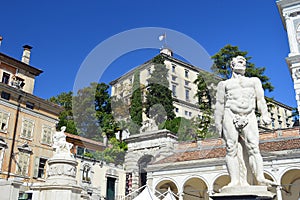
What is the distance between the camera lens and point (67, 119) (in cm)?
3656

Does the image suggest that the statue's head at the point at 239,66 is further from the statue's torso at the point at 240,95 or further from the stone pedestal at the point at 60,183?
the stone pedestal at the point at 60,183

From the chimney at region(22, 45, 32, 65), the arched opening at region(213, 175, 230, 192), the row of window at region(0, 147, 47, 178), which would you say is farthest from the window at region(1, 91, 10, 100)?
the arched opening at region(213, 175, 230, 192)

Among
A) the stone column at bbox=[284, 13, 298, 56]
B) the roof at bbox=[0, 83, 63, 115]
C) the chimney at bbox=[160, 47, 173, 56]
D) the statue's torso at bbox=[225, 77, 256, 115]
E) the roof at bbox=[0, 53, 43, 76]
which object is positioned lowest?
the statue's torso at bbox=[225, 77, 256, 115]

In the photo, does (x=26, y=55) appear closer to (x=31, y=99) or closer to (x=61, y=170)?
(x=31, y=99)

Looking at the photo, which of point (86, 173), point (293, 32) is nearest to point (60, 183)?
point (86, 173)

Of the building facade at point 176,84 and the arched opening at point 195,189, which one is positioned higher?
the building facade at point 176,84

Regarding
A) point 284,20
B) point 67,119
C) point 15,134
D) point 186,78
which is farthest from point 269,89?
point 186,78

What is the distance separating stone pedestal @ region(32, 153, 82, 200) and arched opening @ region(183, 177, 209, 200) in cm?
Result: 1176

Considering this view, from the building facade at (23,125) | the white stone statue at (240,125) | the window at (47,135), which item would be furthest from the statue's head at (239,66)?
the window at (47,135)

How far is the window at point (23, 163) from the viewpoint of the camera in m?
25.7

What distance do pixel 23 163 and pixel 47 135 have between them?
3732 millimetres

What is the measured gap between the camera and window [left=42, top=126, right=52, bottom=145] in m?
28.8

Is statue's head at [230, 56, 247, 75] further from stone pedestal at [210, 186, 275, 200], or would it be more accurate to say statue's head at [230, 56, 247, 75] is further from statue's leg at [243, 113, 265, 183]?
stone pedestal at [210, 186, 275, 200]

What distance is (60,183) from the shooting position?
41.1 ft
